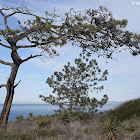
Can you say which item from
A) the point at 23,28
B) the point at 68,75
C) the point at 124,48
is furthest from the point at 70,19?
the point at 68,75

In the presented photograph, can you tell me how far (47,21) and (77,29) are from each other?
1854 millimetres

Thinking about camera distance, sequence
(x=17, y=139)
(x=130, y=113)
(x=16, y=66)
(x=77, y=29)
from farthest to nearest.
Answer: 1. (x=130, y=113)
2. (x=16, y=66)
3. (x=77, y=29)
4. (x=17, y=139)

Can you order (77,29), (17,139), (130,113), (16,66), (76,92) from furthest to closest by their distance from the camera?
(76,92) → (130,113) → (16,66) → (77,29) → (17,139)

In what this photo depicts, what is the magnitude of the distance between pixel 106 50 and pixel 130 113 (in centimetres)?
452

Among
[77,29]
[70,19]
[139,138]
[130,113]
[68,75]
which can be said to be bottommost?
[139,138]

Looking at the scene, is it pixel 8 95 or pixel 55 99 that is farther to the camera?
pixel 55 99

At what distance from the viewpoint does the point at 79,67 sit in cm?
1416

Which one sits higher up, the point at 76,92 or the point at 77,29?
the point at 77,29

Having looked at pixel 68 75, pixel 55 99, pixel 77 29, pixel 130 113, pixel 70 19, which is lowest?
pixel 130 113

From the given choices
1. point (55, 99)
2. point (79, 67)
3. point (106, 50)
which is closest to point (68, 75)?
point (79, 67)


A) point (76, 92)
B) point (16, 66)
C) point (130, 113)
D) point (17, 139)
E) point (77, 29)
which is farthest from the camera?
point (76, 92)

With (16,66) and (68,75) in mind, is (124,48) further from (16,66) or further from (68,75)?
(16,66)

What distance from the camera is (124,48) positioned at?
38.6ft

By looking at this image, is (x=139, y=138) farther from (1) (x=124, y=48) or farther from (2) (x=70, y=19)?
(2) (x=70, y=19)
